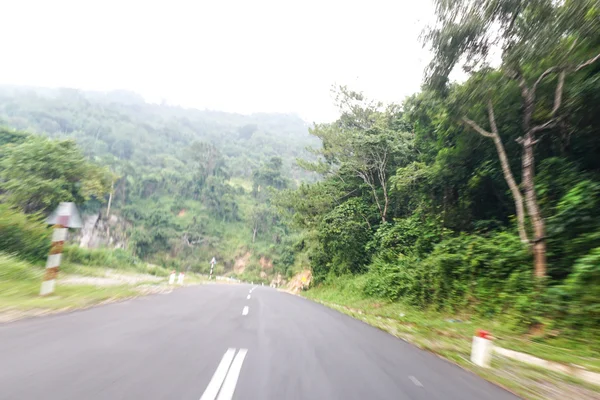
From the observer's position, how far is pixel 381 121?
22766 mm

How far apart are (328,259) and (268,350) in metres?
21.8

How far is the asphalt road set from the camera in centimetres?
347

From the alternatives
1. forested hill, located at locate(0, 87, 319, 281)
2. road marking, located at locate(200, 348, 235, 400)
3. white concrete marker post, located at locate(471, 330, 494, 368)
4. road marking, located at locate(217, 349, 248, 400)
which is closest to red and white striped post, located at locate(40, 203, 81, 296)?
road marking, located at locate(200, 348, 235, 400)

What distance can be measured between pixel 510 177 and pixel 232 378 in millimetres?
9224

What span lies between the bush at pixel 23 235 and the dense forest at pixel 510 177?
595 inches

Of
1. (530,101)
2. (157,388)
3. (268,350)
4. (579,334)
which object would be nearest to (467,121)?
(530,101)

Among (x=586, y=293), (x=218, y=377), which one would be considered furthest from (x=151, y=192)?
(x=586, y=293)

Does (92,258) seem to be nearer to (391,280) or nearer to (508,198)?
(391,280)

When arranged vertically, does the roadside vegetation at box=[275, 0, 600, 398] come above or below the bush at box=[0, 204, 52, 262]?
above

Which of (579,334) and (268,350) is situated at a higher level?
(579,334)

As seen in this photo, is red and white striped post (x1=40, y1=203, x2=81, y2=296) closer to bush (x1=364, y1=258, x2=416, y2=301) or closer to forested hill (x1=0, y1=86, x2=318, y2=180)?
bush (x1=364, y1=258, x2=416, y2=301)

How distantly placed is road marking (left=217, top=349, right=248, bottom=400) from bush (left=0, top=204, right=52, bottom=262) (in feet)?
45.1

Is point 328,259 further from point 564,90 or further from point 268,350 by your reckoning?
point 268,350

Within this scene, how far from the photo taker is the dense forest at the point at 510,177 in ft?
25.6
